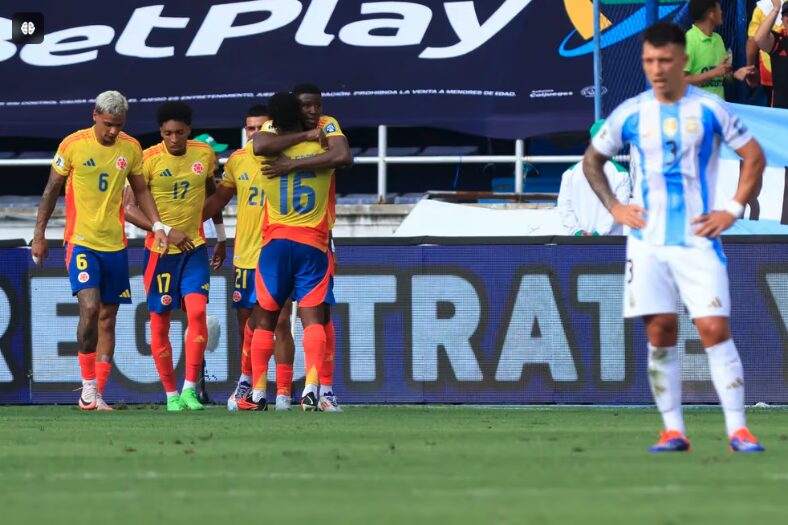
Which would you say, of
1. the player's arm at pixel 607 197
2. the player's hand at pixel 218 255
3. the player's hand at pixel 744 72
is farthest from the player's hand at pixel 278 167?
the player's hand at pixel 744 72

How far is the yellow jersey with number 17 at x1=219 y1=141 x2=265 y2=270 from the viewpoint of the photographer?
13391mm

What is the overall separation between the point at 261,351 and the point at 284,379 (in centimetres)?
43

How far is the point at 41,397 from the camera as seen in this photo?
48.1 ft

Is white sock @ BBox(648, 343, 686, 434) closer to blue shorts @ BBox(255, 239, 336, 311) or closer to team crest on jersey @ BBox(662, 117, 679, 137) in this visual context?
team crest on jersey @ BBox(662, 117, 679, 137)

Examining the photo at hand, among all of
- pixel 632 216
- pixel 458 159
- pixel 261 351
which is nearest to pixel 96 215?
pixel 261 351

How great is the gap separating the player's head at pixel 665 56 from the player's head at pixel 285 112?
4355mm

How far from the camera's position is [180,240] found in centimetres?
1311

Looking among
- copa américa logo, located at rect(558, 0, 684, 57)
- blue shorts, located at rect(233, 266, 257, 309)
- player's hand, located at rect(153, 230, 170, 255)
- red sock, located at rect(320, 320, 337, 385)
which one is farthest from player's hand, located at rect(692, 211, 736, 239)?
copa américa logo, located at rect(558, 0, 684, 57)

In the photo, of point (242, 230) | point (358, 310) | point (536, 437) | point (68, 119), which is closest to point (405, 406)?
point (358, 310)

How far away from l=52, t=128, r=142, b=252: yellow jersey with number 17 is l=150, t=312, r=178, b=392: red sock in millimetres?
648

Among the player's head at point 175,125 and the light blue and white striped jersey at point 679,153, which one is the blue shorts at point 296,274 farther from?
the light blue and white striped jersey at point 679,153

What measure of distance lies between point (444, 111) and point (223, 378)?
5.63 metres

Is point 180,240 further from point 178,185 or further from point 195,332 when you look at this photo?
point 195,332

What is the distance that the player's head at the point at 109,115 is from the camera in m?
12.9
